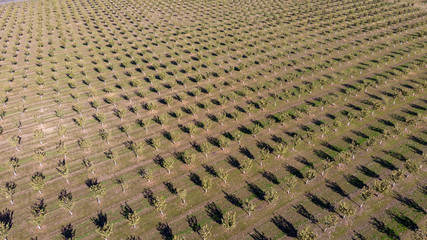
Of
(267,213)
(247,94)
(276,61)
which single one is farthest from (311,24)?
(267,213)

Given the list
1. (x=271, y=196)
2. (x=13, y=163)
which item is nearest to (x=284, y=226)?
(x=271, y=196)

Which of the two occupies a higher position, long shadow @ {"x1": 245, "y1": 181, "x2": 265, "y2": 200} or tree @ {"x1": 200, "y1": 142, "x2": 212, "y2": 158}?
tree @ {"x1": 200, "y1": 142, "x2": 212, "y2": 158}

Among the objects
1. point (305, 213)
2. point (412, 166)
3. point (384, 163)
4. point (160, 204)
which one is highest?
point (412, 166)

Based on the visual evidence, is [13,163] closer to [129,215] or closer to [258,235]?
[129,215]

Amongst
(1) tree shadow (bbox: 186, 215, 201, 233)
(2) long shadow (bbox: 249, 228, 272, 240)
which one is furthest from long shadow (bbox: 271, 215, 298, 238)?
(1) tree shadow (bbox: 186, 215, 201, 233)

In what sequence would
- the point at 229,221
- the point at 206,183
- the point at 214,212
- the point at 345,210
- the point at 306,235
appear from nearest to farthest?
1. the point at 306,235
2. the point at 229,221
3. the point at 345,210
4. the point at 214,212
5. the point at 206,183

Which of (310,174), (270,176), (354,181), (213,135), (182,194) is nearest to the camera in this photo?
(182,194)

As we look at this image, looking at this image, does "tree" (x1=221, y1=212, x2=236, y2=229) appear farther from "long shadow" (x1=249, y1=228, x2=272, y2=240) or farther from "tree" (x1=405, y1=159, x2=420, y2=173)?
"tree" (x1=405, y1=159, x2=420, y2=173)
